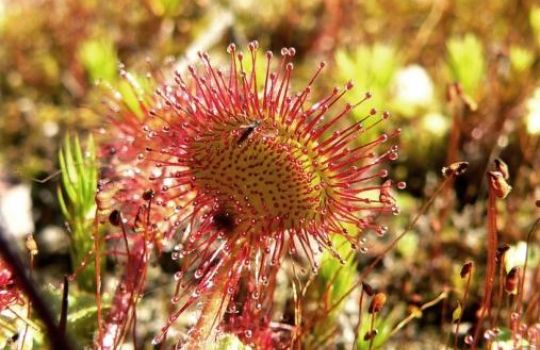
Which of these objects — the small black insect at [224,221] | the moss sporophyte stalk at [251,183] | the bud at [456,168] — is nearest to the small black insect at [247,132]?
Answer: the moss sporophyte stalk at [251,183]

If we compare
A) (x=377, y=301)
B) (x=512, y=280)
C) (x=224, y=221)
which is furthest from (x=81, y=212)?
(x=512, y=280)

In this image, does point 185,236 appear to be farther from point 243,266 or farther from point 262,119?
point 262,119

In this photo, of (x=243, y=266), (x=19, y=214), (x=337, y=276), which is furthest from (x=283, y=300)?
(x=19, y=214)

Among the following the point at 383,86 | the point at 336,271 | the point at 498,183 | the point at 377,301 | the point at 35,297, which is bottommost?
the point at 35,297

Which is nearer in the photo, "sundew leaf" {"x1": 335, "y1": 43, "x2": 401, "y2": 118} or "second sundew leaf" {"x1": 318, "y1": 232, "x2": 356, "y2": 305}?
"second sundew leaf" {"x1": 318, "y1": 232, "x2": 356, "y2": 305}

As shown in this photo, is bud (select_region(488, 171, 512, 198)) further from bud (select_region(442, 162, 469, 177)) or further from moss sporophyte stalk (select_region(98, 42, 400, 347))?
moss sporophyte stalk (select_region(98, 42, 400, 347))

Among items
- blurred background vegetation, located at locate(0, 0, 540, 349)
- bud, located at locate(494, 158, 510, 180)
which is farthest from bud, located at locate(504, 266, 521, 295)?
blurred background vegetation, located at locate(0, 0, 540, 349)

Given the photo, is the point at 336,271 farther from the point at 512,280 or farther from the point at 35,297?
the point at 35,297

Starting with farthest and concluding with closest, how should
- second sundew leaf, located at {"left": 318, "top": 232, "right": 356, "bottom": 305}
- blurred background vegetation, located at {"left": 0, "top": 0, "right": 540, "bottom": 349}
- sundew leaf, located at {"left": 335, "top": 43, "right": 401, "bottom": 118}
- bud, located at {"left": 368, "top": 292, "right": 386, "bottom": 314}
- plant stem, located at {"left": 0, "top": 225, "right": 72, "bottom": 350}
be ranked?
sundew leaf, located at {"left": 335, "top": 43, "right": 401, "bottom": 118}, blurred background vegetation, located at {"left": 0, "top": 0, "right": 540, "bottom": 349}, second sundew leaf, located at {"left": 318, "top": 232, "right": 356, "bottom": 305}, bud, located at {"left": 368, "top": 292, "right": 386, "bottom": 314}, plant stem, located at {"left": 0, "top": 225, "right": 72, "bottom": 350}
